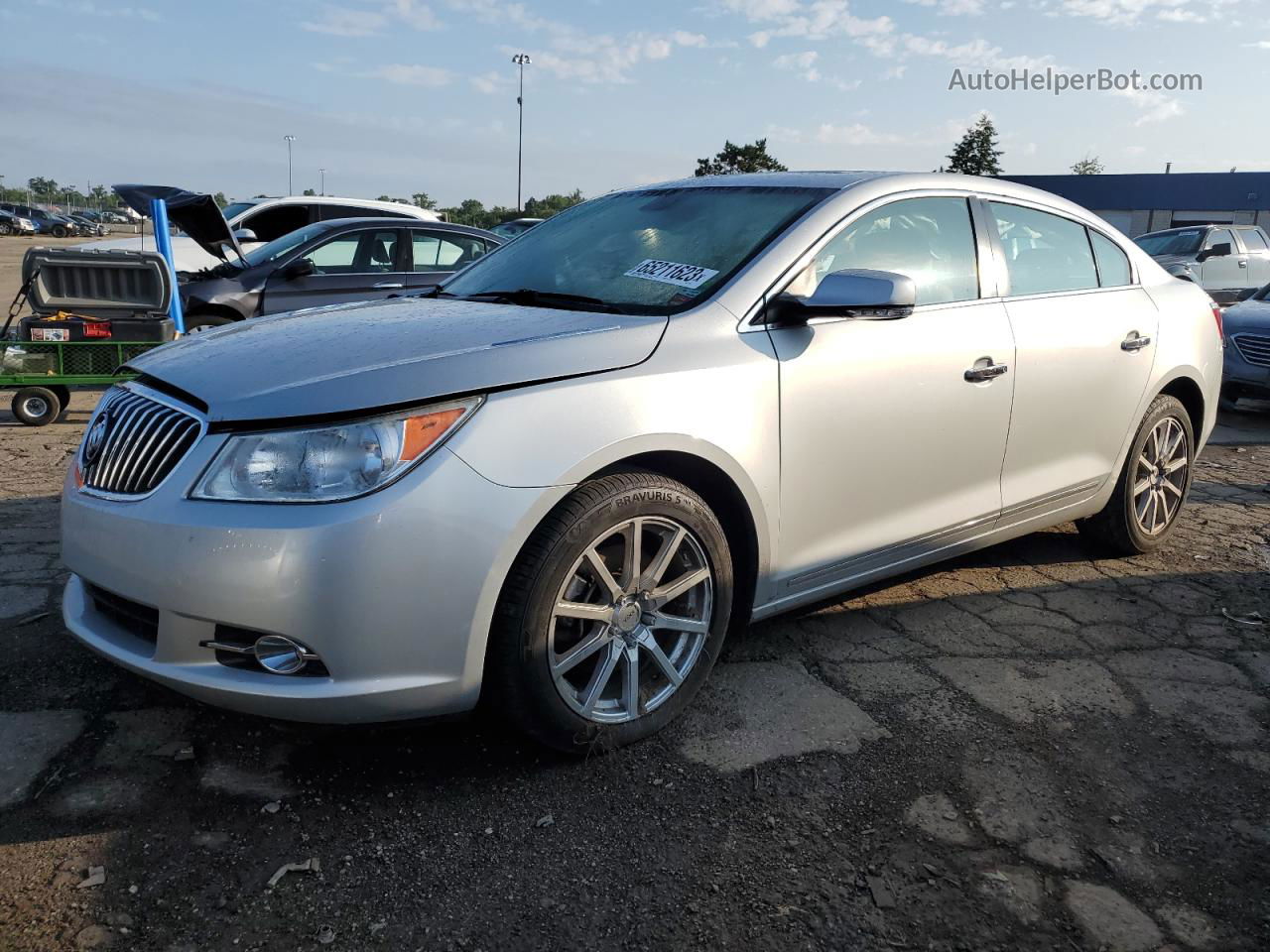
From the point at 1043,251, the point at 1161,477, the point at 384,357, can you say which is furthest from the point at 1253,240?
the point at 384,357

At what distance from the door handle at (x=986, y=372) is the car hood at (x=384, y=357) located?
1.21 metres

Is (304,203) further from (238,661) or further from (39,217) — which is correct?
(39,217)

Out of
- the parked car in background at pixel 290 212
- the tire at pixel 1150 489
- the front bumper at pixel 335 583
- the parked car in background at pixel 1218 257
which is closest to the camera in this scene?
the front bumper at pixel 335 583

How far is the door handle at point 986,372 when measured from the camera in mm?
3418

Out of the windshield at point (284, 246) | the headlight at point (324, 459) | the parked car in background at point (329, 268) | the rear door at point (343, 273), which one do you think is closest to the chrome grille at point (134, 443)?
the headlight at point (324, 459)

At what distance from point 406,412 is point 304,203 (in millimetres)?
10534

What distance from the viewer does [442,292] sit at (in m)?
3.65

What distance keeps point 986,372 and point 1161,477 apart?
164 cm

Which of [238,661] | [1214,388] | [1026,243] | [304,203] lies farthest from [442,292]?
[304,203]

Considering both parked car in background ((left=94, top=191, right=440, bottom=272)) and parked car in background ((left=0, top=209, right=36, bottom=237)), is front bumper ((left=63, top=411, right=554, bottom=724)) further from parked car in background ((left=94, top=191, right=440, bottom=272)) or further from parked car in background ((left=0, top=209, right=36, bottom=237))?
parked car in background ((left=0, top=209, right=36, bottom=237))

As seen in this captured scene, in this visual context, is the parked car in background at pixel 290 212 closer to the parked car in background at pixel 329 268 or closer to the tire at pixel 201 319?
the parked car in background at pixel 329 268

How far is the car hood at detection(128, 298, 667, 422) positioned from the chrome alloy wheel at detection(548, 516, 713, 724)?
1.55 ft

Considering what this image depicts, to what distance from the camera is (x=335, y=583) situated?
88.0 inches

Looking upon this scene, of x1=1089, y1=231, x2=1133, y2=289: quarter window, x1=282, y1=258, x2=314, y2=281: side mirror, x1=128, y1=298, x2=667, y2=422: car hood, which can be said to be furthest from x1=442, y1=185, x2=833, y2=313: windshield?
x1=282, y1=258, x2=314, y2=281: side mirror
